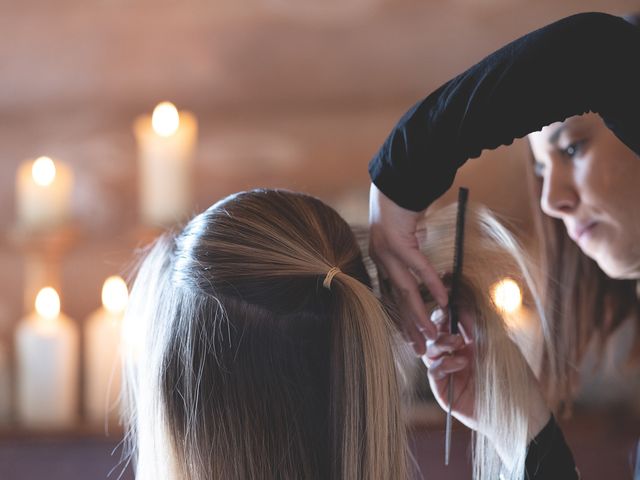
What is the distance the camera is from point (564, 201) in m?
0.83

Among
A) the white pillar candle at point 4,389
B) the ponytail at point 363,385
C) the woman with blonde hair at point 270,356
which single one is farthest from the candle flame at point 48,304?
the ponytail at point 363,385

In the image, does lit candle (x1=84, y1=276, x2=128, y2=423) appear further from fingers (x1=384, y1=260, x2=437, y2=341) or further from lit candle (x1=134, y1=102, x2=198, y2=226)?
fingers (x1=384, y1=260, x2=437, y2=341)

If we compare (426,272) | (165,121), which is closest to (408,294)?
(426,272)

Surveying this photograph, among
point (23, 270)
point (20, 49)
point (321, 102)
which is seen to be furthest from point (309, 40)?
point (23, 270)

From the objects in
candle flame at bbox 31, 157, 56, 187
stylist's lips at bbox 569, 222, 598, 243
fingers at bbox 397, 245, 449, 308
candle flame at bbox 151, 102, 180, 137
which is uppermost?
candle flame at bbox 151, 102, 180, 137

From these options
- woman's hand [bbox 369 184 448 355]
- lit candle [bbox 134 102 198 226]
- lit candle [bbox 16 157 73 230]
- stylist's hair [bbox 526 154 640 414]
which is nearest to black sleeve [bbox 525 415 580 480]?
woman's hand [bbox 369 184 448 355]

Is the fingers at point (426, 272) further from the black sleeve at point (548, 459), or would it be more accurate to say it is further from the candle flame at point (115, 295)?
the candle flame at point (115, 295)

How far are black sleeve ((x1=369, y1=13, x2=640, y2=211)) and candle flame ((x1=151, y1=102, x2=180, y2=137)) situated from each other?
0.60m

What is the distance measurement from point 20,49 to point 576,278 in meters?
0.90

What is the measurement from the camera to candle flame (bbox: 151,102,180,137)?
1136 millimetres

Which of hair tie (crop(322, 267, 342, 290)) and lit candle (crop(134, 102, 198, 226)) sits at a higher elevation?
lit candle (crop(134, 102, 198, 226))

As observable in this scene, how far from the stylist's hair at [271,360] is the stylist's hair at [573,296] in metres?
0.42

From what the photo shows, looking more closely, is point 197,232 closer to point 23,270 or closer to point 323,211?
point 323,211

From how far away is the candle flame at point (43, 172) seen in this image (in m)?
1.17
